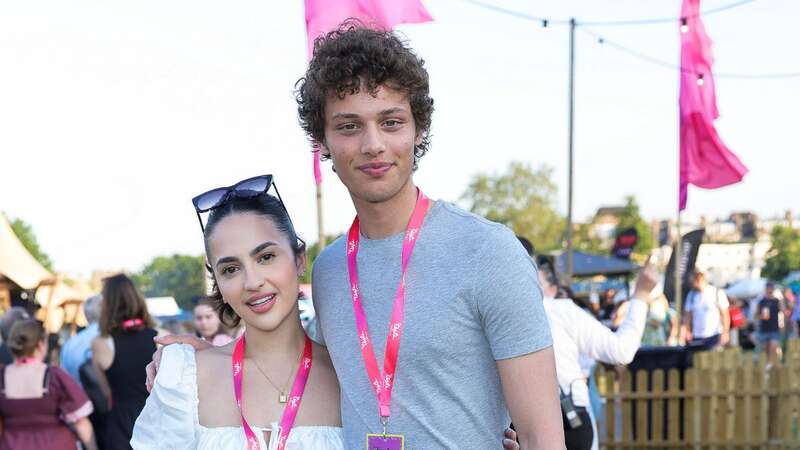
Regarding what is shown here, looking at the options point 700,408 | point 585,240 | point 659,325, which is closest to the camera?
point 700,408

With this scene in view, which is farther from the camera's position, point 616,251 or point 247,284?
point 616,251

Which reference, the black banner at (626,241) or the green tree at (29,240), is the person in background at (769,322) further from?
the green tree at (29,240)

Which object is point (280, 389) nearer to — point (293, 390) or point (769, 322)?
point (293, 390)

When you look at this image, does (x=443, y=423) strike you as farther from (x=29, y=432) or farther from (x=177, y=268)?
(x=177, y=268)

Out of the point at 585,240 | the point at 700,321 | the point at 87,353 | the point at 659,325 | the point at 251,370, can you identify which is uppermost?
the point at 251,370

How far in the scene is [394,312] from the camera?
2.50 meters

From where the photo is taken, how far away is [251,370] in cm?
299

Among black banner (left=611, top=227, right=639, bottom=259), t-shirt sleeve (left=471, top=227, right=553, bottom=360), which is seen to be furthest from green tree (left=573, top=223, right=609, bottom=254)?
t-shirt sleeve (left=471, top=227, right=553, bottom=360)

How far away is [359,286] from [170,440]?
729 mm

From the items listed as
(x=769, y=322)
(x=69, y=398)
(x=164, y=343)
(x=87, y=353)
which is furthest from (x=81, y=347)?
(x=769, y=322)

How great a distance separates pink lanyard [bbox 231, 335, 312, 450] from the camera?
2816 mm

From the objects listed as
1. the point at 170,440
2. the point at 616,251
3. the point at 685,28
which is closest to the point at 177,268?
the point at 616,251

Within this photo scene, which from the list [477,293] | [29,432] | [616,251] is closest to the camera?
[477,293]

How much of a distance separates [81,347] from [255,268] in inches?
249
